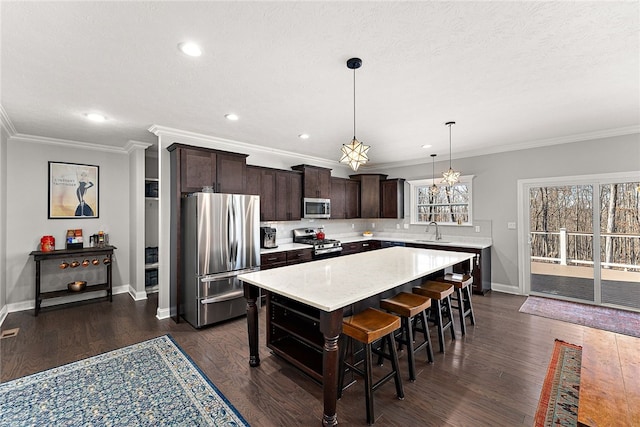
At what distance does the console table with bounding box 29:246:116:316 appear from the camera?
403 cm

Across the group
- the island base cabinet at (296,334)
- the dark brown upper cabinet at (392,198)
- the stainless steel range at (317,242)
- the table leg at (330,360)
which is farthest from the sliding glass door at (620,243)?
the table leg at (330,360)

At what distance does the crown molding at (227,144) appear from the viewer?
387cm

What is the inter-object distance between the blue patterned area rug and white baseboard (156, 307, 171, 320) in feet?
3.52

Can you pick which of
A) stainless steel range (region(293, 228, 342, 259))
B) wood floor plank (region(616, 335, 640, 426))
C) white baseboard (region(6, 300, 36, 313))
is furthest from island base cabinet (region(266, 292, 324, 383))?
white baseboard (region(6, 300, 36, 313))

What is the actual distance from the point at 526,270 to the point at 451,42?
4490 millimetres

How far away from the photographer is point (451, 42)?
78.3 inches

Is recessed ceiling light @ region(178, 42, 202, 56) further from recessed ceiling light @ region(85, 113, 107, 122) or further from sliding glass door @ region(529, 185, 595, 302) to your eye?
sliding glass door @ region(529, 185, 595, 302)

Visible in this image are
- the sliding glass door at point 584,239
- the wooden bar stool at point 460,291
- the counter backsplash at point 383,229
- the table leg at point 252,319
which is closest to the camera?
the table leg at point 252,319

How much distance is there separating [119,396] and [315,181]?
4.28m

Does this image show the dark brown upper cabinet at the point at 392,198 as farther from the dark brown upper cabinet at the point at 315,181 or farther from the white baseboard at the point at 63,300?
the white baseboard at the point at 63,300

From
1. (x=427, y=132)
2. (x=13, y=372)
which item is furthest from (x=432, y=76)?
(x=13, y=372)

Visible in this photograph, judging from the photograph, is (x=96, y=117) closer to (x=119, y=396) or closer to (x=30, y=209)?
(x=30, y=209)

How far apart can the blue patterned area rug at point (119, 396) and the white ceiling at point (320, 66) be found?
2.61 meters

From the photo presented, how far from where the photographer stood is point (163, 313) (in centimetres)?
393
